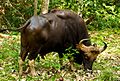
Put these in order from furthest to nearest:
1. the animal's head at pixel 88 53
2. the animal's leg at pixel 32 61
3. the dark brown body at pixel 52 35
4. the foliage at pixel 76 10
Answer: the foliage at pixel 76 10 < the animal's head at pixel 88 53 < the animal's leg at pixel 32 61 < the dark brown body at pixel 52 35

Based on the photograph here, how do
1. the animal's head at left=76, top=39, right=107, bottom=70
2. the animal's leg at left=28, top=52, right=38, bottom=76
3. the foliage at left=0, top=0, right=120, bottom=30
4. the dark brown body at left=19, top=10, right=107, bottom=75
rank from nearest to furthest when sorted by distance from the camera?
the dark brown body at left=19, top=10, right=107, bottom=75 → the animal's leg at left=28, top=52, right=38, bottom=76 → the animal's head at left=76, top=39, right=107, bottom=70 → the foliage at left=0, top=0, right=120, bottom=30

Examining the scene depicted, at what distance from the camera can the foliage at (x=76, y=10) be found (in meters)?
13.7

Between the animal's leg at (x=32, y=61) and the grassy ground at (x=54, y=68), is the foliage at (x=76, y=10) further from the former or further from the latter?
the animal's leg at (x=32, y=61)

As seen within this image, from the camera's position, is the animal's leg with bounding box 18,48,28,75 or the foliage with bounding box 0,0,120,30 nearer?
the animal's leg with bounding box 18,48,28,75

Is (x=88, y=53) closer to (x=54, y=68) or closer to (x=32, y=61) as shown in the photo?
(x=54, y=68)

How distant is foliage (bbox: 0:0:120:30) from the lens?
44.9 ft

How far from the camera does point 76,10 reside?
14.9m

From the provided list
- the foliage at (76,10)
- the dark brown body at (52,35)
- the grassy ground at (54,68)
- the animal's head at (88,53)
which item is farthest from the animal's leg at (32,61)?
the foliage at (76,10)

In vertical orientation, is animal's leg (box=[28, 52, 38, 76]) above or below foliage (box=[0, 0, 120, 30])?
above

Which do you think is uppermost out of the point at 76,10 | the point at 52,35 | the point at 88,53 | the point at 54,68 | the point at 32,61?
the point at 52,35

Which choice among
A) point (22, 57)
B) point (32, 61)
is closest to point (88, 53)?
point (32, 61)

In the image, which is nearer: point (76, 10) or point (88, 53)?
point (88, 53)

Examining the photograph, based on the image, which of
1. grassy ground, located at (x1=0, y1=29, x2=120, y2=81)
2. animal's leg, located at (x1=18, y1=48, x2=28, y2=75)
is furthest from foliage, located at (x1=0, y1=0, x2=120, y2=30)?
animal's leg, located at (x1=18, y1=48, x2=28, y2=75)

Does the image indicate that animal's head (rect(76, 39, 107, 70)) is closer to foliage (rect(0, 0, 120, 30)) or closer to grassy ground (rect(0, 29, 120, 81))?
grassy ground (rect(0, 29, 120, 81))
